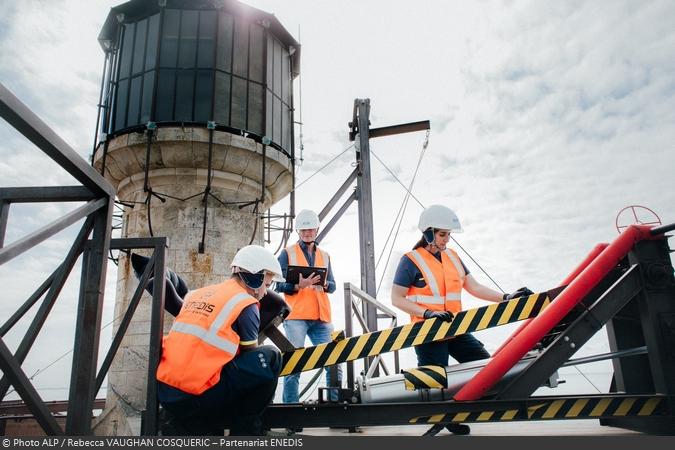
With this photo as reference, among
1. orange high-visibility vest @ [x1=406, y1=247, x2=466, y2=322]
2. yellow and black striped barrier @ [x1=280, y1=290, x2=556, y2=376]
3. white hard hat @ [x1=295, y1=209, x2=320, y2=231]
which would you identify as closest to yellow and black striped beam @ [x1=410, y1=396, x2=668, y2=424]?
yellow and black striped barrier @ [x1=280, y1=290, x2=556, y2=376]

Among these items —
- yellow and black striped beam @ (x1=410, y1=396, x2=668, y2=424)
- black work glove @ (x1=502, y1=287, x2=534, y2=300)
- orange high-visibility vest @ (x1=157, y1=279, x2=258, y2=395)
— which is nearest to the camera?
yellow and black striped beam @ (x1=410, y1=396, x2=668, y2=424)

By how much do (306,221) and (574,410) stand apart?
3635 millimetres

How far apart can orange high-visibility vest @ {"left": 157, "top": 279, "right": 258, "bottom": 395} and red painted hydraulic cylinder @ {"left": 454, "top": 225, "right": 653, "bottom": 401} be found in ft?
5.61

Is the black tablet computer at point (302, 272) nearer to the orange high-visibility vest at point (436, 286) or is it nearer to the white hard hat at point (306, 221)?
the white hard hat at point (306, 221)

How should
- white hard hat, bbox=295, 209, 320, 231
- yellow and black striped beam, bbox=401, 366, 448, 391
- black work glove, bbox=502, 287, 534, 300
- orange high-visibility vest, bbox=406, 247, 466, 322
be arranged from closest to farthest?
1. yellow and black striped beam, bbox=401, 366, 448, 391
2. black work glove, bbox=502, 287, 534, 300
3. orange high-visibility vest, bbox=406, 247, 466, 322
4. white hard hat, bbox=295, 209, 320, 231

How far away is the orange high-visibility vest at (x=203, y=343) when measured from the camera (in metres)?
2.96

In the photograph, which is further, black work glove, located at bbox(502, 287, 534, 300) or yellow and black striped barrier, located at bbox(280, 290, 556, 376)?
black work glove, located at bbox(502, 287, 534, 300)

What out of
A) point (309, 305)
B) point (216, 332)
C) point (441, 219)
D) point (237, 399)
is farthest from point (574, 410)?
point (309, 305)

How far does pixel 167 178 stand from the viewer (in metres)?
10.4

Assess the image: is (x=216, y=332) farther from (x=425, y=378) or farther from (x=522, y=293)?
(x=522, y=293)

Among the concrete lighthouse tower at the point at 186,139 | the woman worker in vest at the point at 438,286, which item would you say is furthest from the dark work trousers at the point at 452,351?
the concrete lighthouse tower at the point at 186,139

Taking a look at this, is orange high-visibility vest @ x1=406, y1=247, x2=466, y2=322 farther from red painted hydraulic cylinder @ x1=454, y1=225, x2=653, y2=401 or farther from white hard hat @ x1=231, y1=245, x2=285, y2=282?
white hard hat @ x1=231, y1=245, x2=285, y2=282

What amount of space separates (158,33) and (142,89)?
1363 millimetres

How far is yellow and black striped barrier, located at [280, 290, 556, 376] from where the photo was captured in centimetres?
340
